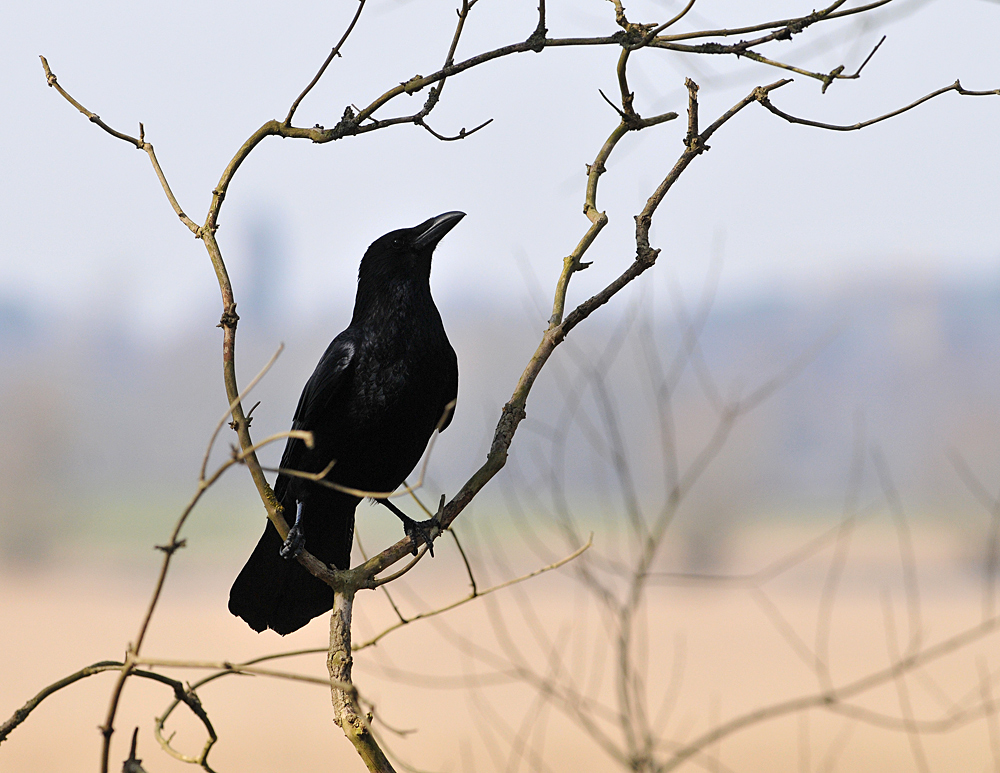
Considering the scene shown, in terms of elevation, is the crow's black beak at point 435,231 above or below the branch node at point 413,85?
above

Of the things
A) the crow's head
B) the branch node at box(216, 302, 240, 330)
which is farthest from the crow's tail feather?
the branch node at box(216, 302, 240, 330)

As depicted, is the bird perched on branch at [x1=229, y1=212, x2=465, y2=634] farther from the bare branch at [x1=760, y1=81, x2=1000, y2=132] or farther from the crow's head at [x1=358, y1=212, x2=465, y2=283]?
the bare branch at [x1=760, y1=81, x2=1000, y2=132]

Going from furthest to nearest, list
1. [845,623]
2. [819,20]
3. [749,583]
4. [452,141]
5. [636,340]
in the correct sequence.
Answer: [845,623] < [636,340] < [749,583] < [452,141] < [819,20]

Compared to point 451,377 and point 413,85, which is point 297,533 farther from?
point 413,85

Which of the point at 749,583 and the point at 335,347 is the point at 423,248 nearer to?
the point at 335,347

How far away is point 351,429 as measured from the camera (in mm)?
3809

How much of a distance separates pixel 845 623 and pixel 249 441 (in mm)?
28783

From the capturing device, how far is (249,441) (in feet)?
7.89

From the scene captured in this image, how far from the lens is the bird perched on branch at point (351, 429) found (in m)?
3.80

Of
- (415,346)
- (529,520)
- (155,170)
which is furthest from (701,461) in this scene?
(155,170)

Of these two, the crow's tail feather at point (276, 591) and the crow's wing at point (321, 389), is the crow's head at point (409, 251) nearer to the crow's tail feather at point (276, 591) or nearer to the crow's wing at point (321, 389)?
the crow's wing at point (321, 389)

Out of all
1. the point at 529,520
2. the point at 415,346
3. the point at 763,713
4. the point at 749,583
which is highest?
the point at 415,346

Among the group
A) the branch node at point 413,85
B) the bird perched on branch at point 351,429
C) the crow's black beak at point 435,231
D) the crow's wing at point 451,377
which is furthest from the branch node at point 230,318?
the crow's black beak at point 435,231

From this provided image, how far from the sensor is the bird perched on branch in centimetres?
380
